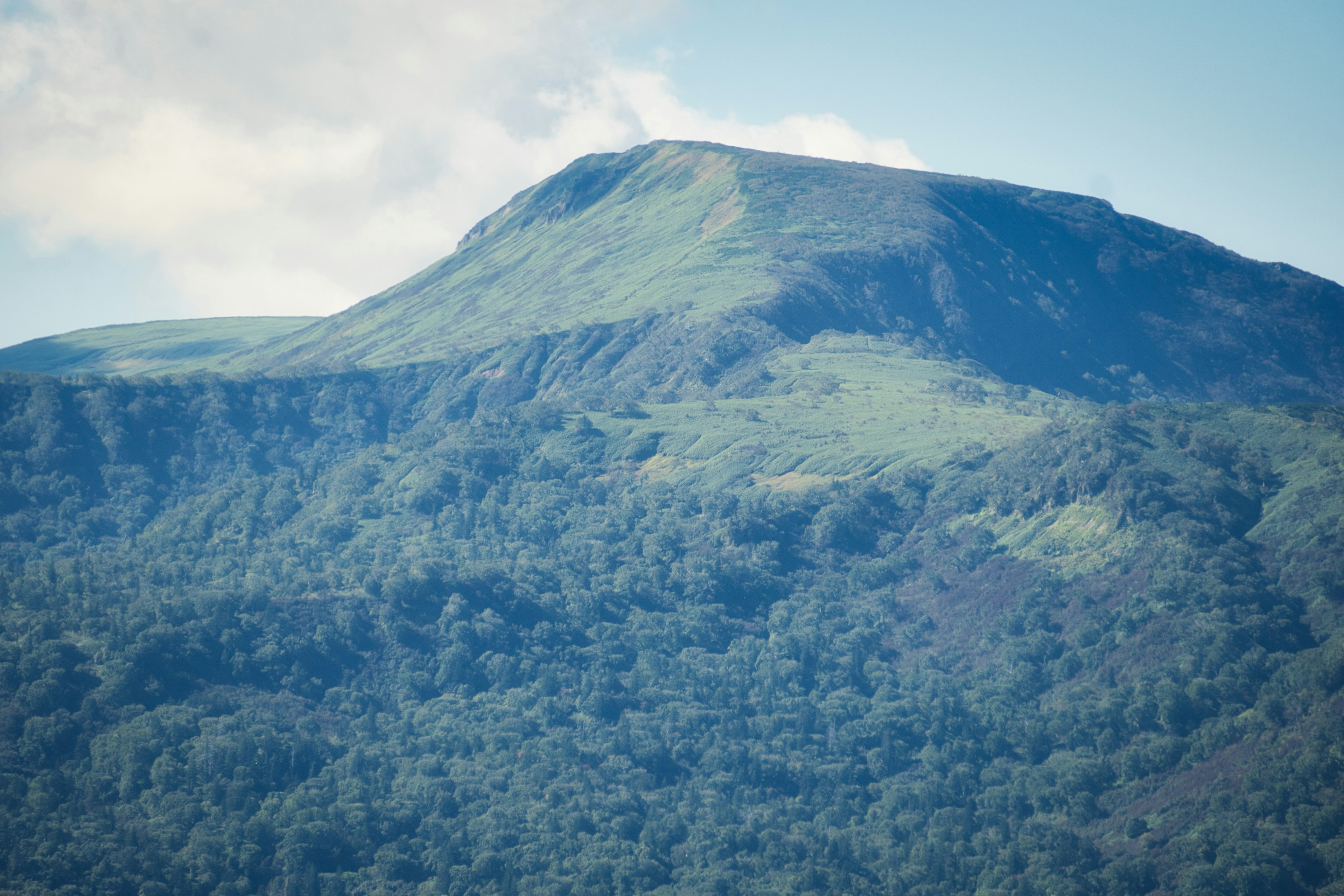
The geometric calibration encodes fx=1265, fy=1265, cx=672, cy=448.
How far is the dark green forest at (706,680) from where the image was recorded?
84750 mm

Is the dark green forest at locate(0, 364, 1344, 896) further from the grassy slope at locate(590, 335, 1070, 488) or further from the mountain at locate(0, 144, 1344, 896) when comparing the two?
the grassy slope at locate(590, 335, 1070, 488)

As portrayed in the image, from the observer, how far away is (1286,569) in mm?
107500

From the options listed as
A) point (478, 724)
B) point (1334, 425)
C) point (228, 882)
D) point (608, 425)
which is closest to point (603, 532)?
point (608, 425)

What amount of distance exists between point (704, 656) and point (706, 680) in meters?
4.47

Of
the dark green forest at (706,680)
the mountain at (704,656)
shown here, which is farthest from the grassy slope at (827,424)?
the dark green forest at (706,680)

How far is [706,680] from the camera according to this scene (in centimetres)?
11638

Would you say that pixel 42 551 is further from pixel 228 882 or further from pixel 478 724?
pixel 228 882

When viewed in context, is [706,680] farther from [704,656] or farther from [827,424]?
[827,424]

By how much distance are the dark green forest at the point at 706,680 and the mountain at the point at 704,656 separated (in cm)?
37

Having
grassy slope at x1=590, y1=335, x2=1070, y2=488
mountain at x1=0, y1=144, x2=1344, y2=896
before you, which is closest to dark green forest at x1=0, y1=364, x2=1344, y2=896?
mountain at x1=0, y1=144, x2=1344, y2=896

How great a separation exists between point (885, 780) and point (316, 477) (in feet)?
326

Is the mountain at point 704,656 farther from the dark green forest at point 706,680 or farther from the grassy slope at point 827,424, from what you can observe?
the grassy slope at point 827,424

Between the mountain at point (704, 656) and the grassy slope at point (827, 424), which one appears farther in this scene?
the grassy slope at point (827, 424)

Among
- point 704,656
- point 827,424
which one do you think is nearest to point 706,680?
point 704,656
